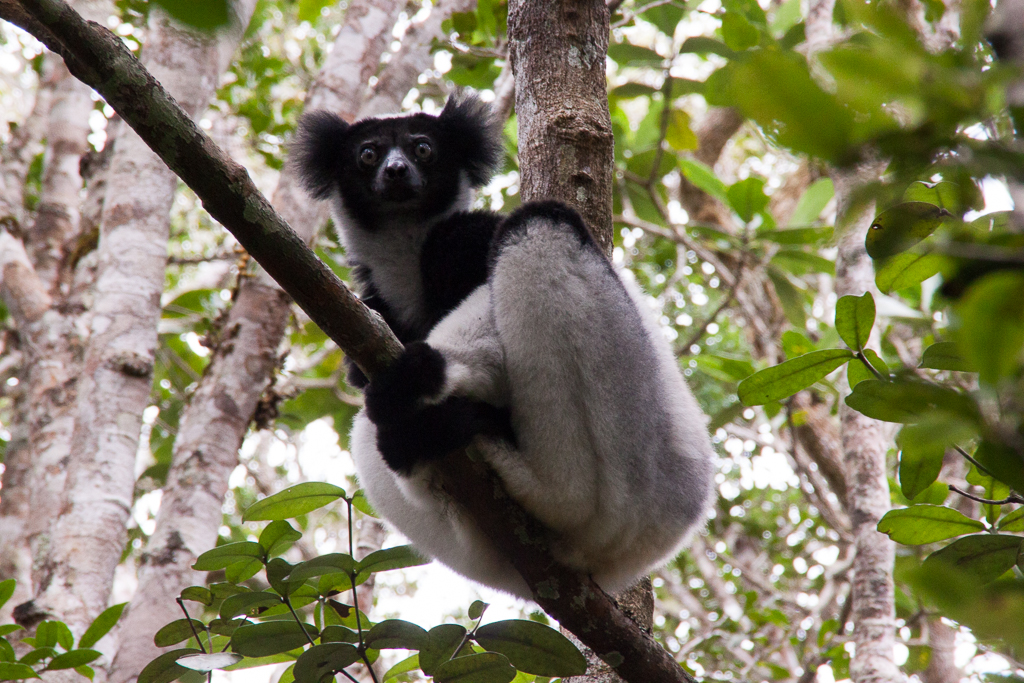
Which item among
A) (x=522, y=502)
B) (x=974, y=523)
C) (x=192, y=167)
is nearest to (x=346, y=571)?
(x=522, y=502)

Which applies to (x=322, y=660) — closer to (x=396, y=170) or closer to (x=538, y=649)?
(x=538, y=649)

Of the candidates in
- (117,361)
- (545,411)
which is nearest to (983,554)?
(545,411)

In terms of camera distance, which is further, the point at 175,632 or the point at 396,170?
the point at 396,170

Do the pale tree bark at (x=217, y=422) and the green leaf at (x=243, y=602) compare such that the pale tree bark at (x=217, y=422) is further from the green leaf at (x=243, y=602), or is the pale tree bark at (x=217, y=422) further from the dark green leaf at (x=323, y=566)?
the dark green leaf at (x=323, y=566)

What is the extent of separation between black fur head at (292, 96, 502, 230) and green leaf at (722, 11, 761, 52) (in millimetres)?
1759

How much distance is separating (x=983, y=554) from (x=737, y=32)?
151 inches

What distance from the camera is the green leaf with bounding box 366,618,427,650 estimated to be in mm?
1992

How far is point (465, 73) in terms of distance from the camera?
5.21 m

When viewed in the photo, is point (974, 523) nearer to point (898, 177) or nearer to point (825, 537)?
point (898, 177)

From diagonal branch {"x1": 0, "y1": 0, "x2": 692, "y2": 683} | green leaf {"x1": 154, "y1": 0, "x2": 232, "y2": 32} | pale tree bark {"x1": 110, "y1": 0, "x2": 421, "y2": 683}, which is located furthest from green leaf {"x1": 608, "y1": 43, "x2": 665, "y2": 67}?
green leaf {"x1": 154, "y1": 0, "x2": 232, "y2": 32}

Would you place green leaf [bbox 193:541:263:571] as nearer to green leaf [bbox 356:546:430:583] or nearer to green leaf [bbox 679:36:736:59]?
green leaf [bbox 356:546:430:583]

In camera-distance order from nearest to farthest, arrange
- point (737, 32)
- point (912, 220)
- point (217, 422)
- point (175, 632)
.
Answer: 1. point (912, 220)
2. point (175, 632)
3. point (217, 422)
4. point (737, 32)

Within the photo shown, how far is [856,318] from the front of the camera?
192 centimetres

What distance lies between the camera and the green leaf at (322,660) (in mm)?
1931
